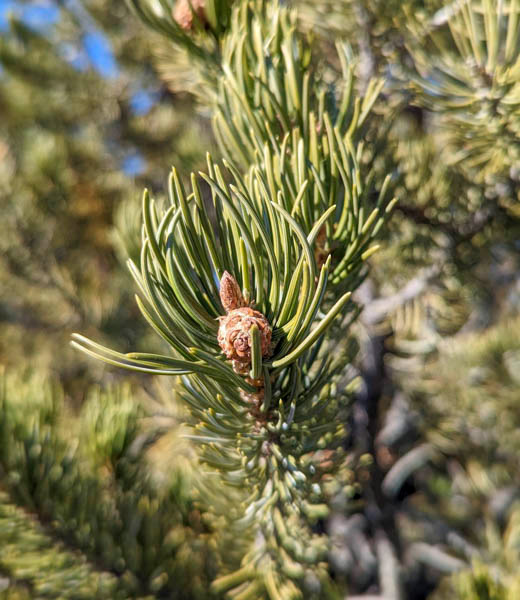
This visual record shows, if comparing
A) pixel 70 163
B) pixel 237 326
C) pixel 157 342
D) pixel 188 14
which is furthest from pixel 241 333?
pixel 70 163

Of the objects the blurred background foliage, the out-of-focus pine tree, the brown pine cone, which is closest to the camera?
the brown pine cone

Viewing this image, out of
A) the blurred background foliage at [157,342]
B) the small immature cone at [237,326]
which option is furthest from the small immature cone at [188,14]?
the small immature cone at [237,326]

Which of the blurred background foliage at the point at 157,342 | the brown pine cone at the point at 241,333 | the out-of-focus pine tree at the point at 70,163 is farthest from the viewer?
the out-of-focus pine tree at the point at 70,163

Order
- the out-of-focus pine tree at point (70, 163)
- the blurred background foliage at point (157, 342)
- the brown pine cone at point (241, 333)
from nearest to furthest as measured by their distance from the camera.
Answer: the brown pine cone at point (241, 333) < the blurred background foliage at point (157, 342) < the out-of-focus pine tree at point (70, 163)

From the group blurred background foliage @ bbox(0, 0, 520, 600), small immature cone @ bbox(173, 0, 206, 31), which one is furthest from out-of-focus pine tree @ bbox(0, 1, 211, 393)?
small immature cone @ bbox(173, 0, 206, 31)

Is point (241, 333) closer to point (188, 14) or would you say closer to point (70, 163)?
point (188, 14)

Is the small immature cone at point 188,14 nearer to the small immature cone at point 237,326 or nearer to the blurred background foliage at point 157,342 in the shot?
the blurred background foliage at point 157,342

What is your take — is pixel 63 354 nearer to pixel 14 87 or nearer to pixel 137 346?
pixel 137 346

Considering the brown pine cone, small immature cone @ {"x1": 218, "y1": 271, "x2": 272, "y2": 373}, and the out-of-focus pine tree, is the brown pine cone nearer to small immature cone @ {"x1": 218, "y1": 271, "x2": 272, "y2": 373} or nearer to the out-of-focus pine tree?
small immature cone @ {"x1": 218, "y1": 271, "x2": 272, "y2": 373}

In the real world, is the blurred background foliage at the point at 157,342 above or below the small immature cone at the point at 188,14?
below
